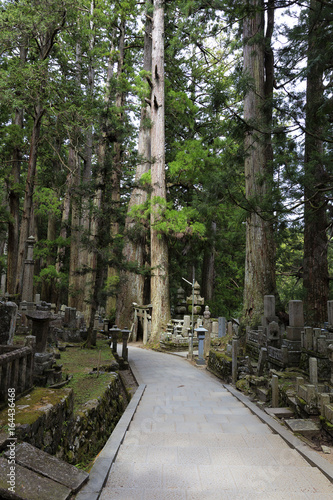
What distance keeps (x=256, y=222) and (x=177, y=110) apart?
9.98 meters

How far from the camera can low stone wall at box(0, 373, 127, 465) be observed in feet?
10.3

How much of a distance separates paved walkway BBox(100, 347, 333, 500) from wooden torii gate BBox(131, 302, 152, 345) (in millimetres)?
10614

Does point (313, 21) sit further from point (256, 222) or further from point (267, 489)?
point (267, 489)

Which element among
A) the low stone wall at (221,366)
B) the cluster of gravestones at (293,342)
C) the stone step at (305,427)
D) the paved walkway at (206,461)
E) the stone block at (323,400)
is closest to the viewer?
the paved walkway at (206,461)

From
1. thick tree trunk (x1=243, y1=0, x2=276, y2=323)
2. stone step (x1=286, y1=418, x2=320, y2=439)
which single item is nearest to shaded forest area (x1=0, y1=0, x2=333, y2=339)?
thick tree trunk (x1=243, y1=0, x2=276, y2=323)

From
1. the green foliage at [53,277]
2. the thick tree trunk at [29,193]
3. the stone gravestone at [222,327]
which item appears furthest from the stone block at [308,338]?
the green foliage at [53,277]

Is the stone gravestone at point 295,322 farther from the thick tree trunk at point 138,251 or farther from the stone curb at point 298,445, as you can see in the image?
the thick tree trunk at point 138,251

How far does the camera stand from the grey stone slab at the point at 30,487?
93.5 inches

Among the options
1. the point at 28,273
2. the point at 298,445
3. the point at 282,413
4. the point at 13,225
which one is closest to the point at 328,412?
the point at 298,445

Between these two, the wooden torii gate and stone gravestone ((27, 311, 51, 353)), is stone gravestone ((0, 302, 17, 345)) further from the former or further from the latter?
the wooden torii gate

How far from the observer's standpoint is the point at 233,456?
361cm

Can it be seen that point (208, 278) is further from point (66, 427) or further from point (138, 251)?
point (66, 427)

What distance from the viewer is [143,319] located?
17297 millimetres

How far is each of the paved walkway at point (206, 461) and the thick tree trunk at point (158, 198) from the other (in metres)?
9.79
